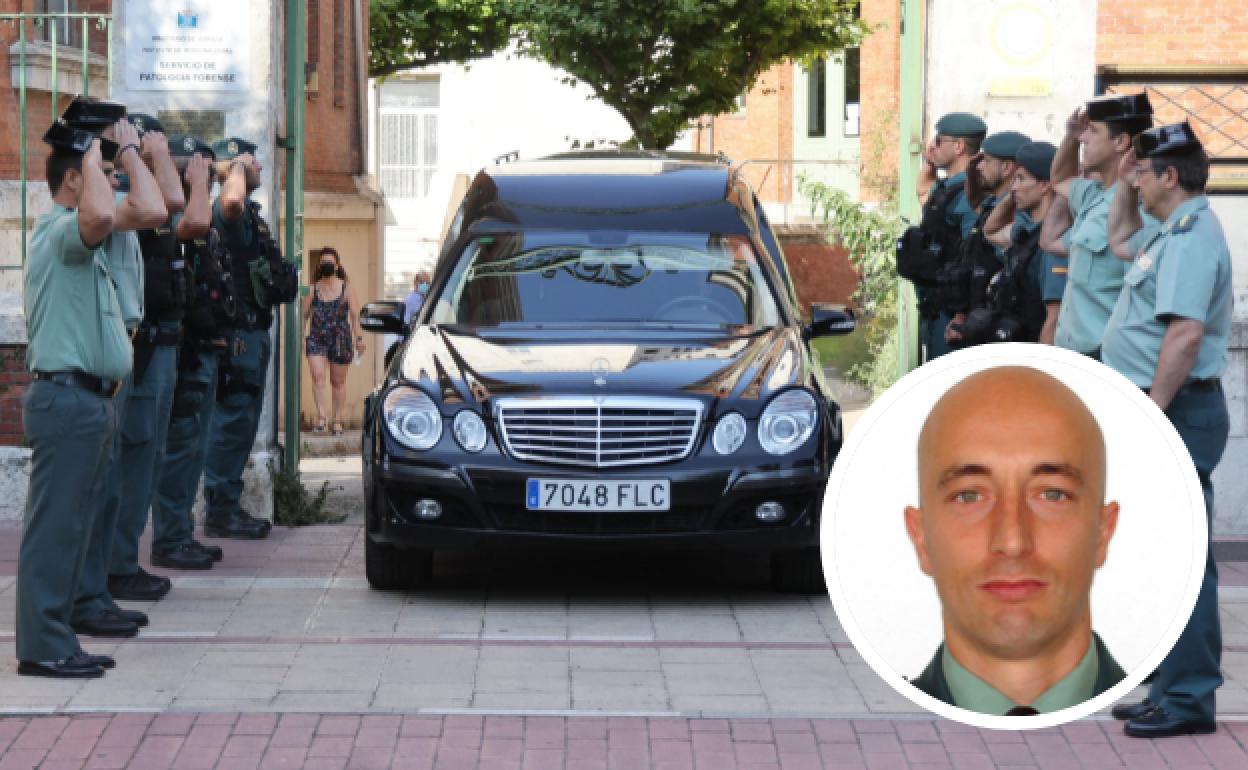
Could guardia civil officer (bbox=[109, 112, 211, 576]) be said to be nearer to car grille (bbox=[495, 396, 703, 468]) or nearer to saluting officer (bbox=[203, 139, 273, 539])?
saluting officer (bbox=[203, 139, 273, 539])

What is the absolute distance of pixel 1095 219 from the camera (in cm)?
700

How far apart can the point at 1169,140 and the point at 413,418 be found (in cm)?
372

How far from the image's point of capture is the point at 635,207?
985 cm

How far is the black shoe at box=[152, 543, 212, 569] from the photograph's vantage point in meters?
9.58

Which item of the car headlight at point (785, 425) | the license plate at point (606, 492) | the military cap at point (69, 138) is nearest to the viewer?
the military cap at point (69, 138)

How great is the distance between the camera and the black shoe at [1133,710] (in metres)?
6.09

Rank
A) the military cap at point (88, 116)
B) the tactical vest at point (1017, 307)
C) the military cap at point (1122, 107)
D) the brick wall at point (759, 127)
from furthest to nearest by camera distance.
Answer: the brick wall at point (759, 127) → the tactical vest at point (1017, 307) → the military cap at point (88, 116) → the military cap at point (1122, 107)

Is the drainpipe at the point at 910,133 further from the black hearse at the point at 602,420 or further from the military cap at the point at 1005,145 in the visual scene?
the black hearse at the point at 602,420

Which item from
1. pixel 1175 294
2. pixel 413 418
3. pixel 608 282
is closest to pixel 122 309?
pixel 413 418

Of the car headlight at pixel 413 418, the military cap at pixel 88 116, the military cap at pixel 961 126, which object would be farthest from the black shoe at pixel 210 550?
the military cap at pixel 961 126

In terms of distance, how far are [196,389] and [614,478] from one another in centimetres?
229

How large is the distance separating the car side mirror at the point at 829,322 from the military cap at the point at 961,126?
1464mm

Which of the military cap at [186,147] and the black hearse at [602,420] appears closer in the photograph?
the black hearse at [602,420]

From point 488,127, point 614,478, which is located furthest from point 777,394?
point 488,127
